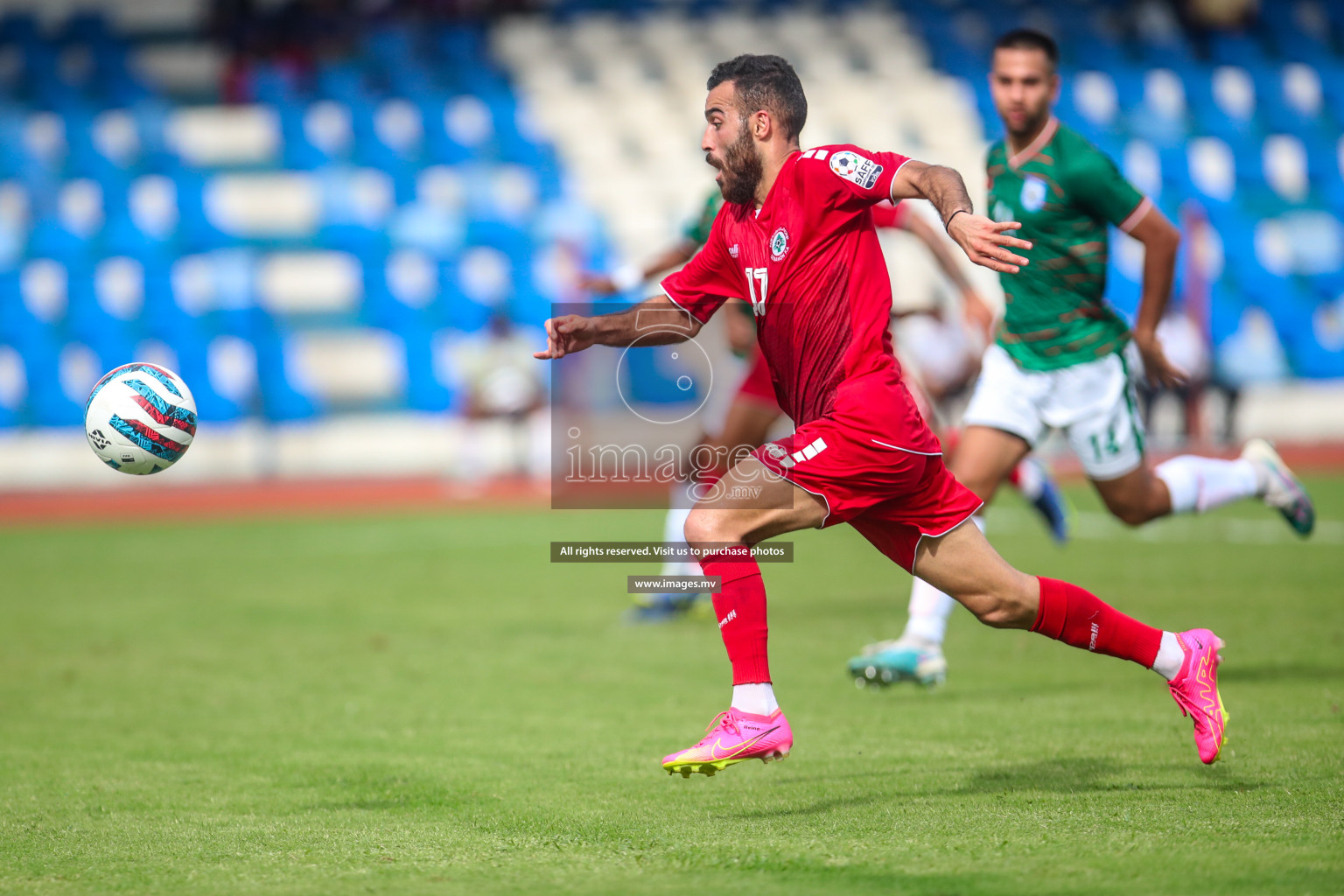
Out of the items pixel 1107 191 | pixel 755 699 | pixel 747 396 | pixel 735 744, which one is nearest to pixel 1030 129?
pixel 1107 191

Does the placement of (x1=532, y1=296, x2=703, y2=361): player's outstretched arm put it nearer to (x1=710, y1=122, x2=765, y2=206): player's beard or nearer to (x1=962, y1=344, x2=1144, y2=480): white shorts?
(x1=710, y1=122, x2=765, y2=206): player's beard

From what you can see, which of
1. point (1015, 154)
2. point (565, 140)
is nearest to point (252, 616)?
point (1015, 154)

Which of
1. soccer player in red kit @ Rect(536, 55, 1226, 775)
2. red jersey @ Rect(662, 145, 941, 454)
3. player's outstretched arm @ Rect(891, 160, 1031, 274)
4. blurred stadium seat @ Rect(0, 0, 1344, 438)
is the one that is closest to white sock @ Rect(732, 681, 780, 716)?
soccer player in red kit @ Rect(536, 55, 1226, 775)

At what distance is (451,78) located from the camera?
25484 mm

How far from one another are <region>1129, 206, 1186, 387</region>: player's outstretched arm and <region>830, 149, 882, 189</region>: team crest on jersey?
2.31 metres

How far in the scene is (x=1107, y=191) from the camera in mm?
6398

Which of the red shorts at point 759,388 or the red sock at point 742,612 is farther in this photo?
the red shorts at point 759,388

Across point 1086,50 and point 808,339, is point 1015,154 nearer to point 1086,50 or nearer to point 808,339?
point 808,339

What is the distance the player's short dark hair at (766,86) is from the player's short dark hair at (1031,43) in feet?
7.41

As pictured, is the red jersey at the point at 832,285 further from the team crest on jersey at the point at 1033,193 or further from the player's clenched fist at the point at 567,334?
the team crest on jersey at the point at 1033,193

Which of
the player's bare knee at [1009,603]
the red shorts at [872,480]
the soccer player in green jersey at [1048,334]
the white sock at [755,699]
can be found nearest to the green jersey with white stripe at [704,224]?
the soccer player in green jersey at [1048,334]

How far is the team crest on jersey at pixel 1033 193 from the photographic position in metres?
6.60

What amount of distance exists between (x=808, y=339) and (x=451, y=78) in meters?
22.0

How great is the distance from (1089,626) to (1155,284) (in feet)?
7.68
